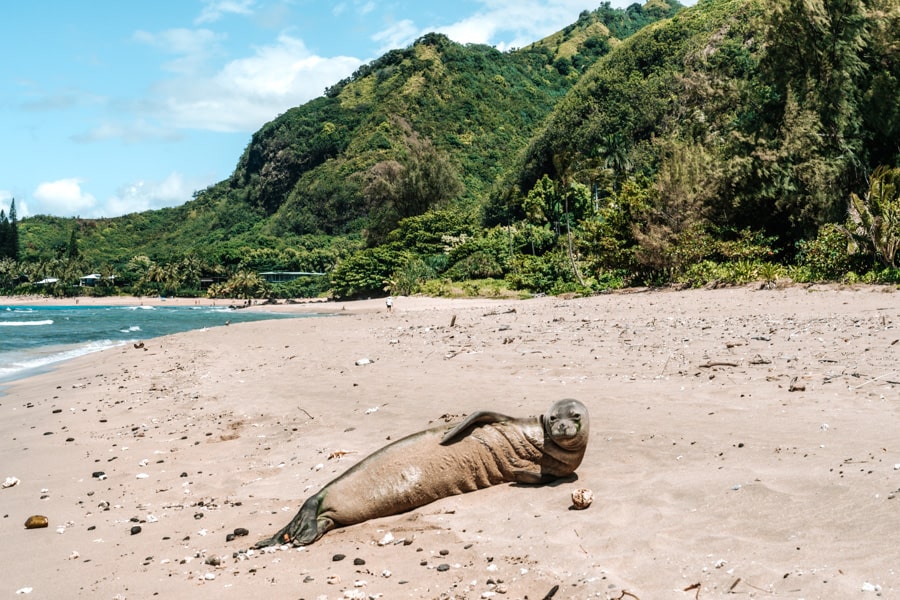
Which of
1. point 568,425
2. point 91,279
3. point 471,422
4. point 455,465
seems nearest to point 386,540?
point 455,465

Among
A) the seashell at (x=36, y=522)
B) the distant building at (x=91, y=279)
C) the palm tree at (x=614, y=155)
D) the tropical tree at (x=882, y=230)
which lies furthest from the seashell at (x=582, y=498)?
the distant building at (x=91, y=279)

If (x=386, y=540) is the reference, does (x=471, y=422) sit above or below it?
above

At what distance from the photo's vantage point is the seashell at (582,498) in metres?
5.24

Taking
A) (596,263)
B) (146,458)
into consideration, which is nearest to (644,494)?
(146,458)

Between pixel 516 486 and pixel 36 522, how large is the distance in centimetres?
433

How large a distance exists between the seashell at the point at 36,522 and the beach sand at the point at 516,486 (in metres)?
0.08

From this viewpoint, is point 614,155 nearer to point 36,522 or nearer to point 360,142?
point 36,522

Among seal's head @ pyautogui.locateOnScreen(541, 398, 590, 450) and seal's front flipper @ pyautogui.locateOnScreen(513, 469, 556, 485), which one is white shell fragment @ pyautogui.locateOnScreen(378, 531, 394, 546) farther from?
seal's head @ pyautogui.locateOnScreen(541, 398, 590, 450)

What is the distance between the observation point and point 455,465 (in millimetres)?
6000

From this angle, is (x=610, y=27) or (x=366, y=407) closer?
(x=366, y=407)

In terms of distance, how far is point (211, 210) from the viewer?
173625 millimetres

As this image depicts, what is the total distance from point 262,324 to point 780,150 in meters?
20.5

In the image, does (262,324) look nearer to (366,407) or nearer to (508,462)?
(366,407)

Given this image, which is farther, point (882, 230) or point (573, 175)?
point (573, 175)
